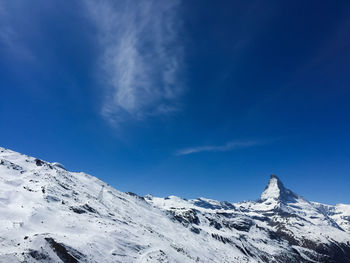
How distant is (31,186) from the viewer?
5775 centimetres

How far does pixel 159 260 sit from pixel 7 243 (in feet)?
79.1

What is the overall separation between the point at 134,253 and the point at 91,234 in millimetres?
8116

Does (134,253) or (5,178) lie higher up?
(5,178)

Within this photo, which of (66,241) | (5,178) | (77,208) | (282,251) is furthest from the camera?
(282,251)

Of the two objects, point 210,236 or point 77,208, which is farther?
point 210,236

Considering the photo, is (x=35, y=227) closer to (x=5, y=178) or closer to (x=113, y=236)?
(x=113, y=236)

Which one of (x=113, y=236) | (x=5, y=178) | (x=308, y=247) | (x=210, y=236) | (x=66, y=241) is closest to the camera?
(x=66, y=241)

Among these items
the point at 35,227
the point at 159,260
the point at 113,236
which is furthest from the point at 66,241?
the point at 159,260

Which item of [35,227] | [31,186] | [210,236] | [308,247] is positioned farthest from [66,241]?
[308,247]

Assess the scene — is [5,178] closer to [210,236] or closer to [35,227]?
[35,227]

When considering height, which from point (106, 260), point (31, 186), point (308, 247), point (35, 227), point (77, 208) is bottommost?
point (106, 260)

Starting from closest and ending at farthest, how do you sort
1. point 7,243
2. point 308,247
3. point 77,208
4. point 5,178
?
1. point 7,243
2. point 77,208
3. point 5,178
4. point 308,247

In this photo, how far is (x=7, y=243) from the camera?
26.8m

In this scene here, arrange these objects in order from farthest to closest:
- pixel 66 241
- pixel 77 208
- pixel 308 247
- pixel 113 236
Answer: pixel 308 247 < pixel 77 208 < pixel 113 236 < pixel 66 241
